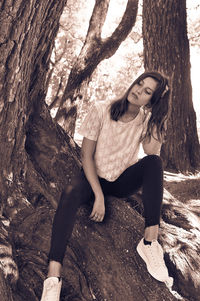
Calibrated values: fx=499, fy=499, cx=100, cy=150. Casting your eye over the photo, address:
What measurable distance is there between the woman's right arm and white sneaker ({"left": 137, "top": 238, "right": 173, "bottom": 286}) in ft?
1.11

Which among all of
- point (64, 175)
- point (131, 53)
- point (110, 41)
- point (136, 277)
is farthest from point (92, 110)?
point (131, 53)

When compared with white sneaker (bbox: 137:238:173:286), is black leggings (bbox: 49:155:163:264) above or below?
above

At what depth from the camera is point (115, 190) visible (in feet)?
11.4

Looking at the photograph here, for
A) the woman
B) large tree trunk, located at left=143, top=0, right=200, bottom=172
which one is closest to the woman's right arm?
the woman

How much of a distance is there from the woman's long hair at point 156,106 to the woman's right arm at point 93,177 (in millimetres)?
254

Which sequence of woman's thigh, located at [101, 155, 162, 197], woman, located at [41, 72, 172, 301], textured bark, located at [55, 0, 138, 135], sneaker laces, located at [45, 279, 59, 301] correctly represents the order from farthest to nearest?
textured bark, located at [55, 0, 138, 135] → woman's thigh, located at [101, 155, 162, 197] → woman, located at [41, 72, 172, 301] → sneaker laces, located at [45, 279, 59, 301]

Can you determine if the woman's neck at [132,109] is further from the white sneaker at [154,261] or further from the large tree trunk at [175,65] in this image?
the large tree trunk at [175,65]

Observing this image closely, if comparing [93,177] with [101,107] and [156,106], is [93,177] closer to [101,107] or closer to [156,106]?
[101,107]

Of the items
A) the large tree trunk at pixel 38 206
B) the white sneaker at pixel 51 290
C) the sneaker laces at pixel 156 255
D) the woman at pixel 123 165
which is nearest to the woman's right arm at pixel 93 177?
the woman at pixel 123 165

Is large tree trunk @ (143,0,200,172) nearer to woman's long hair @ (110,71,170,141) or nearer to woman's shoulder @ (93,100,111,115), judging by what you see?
woman's long hair @ (110,71,170,141)

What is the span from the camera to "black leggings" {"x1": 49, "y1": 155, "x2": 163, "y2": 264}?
305cm

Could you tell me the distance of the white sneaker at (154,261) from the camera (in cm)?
310

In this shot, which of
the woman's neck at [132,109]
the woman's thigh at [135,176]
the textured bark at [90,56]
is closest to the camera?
the woman's thigh at [135,176]

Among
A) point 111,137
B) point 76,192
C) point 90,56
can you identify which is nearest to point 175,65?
point 90,56
